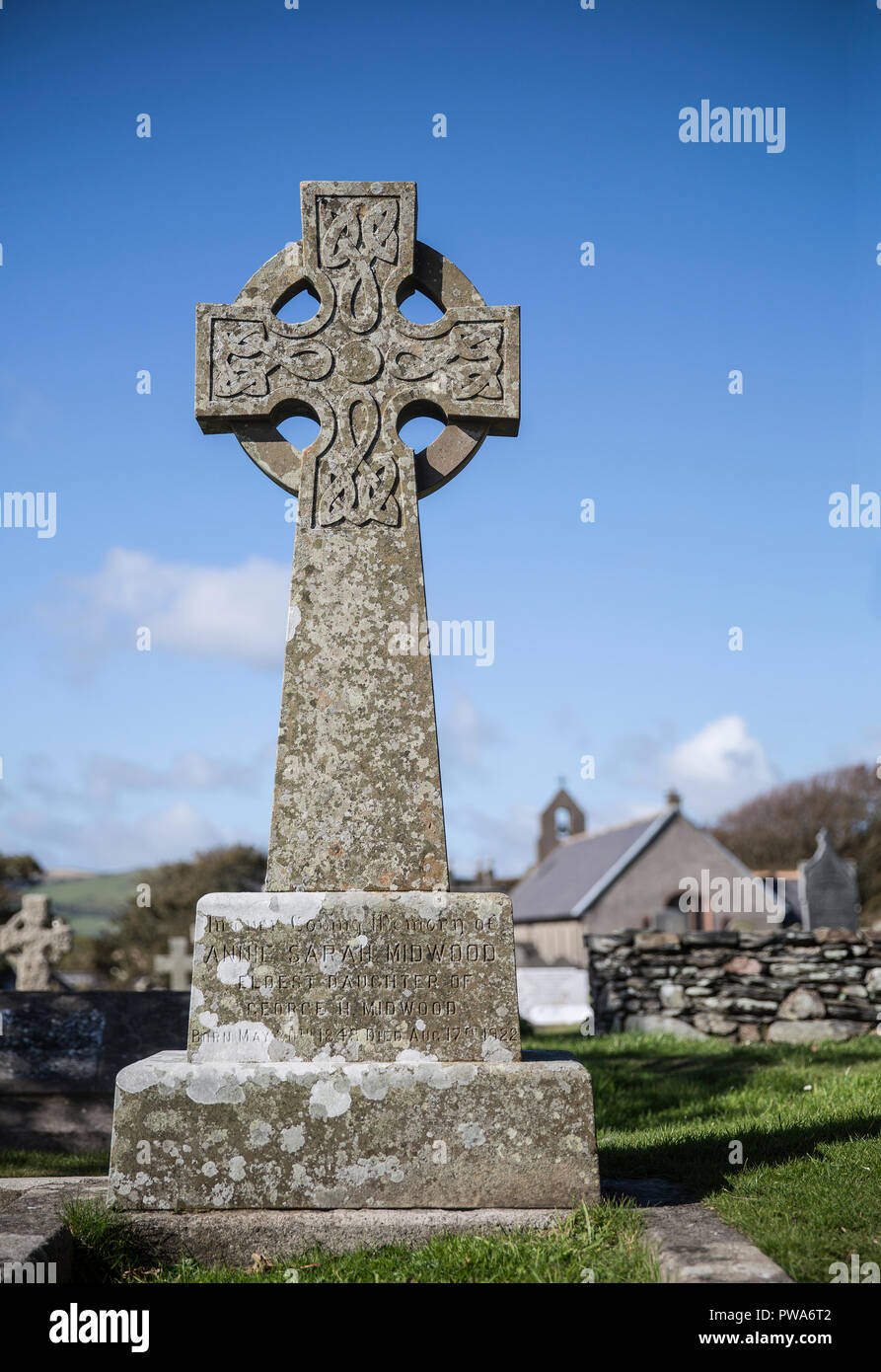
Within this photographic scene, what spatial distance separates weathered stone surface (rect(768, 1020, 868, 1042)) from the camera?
11.2 m

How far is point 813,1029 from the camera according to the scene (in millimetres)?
11266

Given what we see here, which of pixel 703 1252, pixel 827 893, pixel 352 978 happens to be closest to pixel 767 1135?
pixel 703 1252

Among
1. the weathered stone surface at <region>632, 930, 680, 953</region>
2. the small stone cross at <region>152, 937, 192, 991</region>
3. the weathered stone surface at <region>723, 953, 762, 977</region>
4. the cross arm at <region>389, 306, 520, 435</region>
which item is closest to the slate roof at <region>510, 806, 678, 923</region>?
the small stone cross at <region>152, 937, 192, 991</region>

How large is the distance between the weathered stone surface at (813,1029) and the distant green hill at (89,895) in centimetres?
7549

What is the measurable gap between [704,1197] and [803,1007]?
8188mm

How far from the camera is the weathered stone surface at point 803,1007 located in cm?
1146

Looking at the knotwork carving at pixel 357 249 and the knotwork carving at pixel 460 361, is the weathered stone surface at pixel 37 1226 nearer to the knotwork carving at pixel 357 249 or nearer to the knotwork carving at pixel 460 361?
the knotwork carving at pixel 460 361

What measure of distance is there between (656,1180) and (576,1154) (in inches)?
36.4

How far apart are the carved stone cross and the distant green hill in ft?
267

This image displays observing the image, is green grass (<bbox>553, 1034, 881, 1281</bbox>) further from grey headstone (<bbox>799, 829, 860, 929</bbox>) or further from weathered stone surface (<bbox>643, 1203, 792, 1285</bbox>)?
grey headstone (<bbox>799, 829, 860, 929</bbox>)
